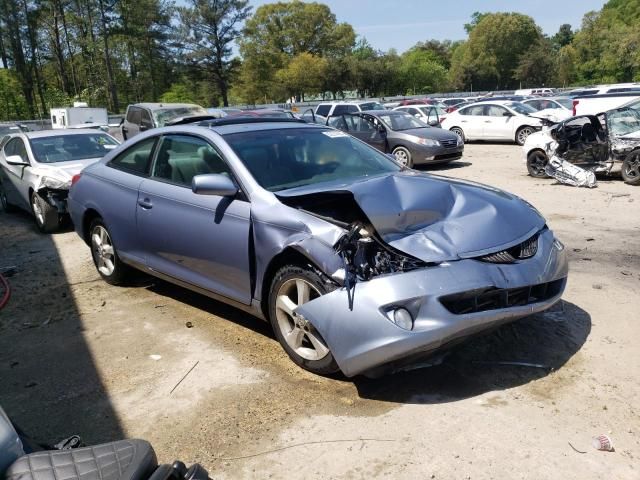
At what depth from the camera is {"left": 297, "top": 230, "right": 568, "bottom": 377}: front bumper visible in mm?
3168

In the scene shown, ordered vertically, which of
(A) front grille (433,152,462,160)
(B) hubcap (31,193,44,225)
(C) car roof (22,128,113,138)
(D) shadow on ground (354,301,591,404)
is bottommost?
(A) front grille (433,152,462,160)

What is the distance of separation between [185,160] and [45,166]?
5108 mm

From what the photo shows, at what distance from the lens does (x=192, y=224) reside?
175 inches

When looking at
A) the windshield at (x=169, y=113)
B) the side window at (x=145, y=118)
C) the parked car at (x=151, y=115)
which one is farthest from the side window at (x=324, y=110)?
the side window at (x=145, y=118)

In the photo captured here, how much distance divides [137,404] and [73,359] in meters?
1.02

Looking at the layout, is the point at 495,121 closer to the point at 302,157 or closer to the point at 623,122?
the point at 623,122

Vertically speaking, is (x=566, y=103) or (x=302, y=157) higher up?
→ (x=302, y=157)

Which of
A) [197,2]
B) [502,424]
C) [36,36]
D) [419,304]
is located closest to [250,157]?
[419,304]

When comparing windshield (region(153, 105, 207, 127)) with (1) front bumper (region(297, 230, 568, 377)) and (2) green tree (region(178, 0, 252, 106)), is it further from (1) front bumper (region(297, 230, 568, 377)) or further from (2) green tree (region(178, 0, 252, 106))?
(2) green tree (region(178, 0, 252, 106))

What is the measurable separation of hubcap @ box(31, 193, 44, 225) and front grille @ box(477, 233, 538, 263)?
743 centimetres

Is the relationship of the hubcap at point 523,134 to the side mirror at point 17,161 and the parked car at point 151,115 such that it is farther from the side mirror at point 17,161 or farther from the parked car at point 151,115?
the side mirror at point 17,161

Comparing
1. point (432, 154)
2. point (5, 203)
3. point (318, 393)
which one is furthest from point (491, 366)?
point (432, 154)

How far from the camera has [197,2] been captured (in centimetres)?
5831

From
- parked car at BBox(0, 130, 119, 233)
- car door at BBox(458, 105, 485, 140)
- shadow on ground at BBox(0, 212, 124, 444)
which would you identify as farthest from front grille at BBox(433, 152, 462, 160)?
shadow on ground at BBox(0, 212, 124, 444)
